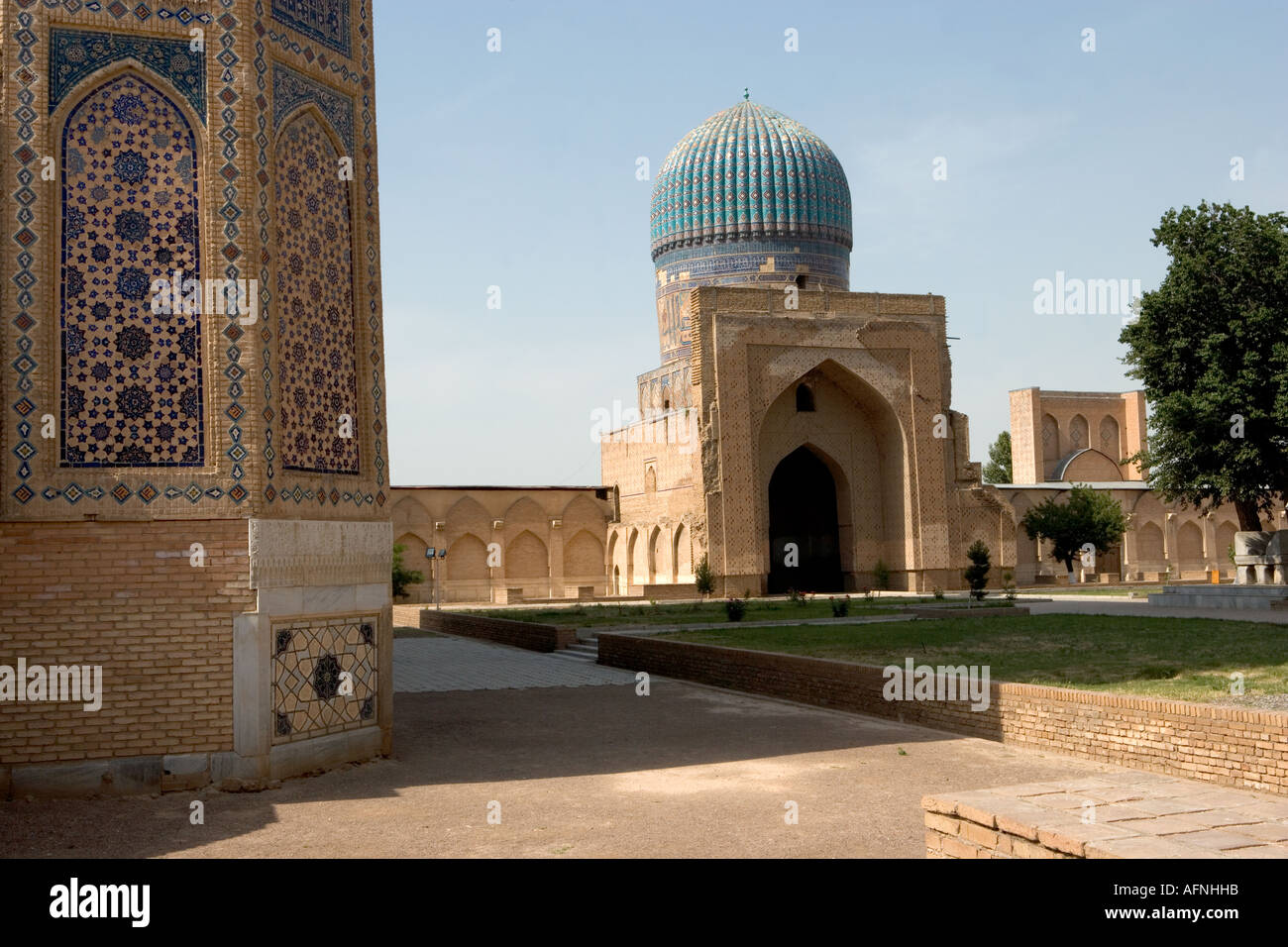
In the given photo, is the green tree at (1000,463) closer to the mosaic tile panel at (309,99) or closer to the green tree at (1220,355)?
the green tree at (1220,355)

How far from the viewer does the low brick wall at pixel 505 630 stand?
56.9 ft

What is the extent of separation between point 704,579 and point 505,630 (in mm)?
8368

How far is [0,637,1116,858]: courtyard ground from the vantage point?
5.40 metres

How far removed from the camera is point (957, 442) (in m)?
31.3

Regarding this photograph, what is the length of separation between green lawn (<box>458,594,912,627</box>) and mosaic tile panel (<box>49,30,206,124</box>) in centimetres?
1255

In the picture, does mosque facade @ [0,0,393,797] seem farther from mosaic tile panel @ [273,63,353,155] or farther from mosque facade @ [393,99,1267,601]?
mosque facade @ [393,99,1267,601]

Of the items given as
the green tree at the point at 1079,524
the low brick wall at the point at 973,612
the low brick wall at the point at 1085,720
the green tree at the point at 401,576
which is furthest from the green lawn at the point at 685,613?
the green tree at the point at 1079,524

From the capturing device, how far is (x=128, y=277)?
6918 mm

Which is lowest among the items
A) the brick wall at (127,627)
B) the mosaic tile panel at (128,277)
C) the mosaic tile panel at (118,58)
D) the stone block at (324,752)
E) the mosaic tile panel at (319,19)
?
the stone block at (324,752)

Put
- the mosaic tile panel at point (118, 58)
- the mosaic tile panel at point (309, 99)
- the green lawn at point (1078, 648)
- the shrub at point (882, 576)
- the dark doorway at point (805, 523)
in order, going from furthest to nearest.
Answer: the dark doorway at point (805, 523), the shrub at point (882, 576), the green lawn at point (1078, 648), the mosaic tile panel at point (309, 99), the mosaic tile panel at point (118, 58)

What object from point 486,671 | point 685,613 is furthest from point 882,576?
point 486,671

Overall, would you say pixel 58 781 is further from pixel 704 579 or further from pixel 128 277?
pixel 704 579

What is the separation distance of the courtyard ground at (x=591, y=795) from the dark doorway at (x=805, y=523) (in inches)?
898
